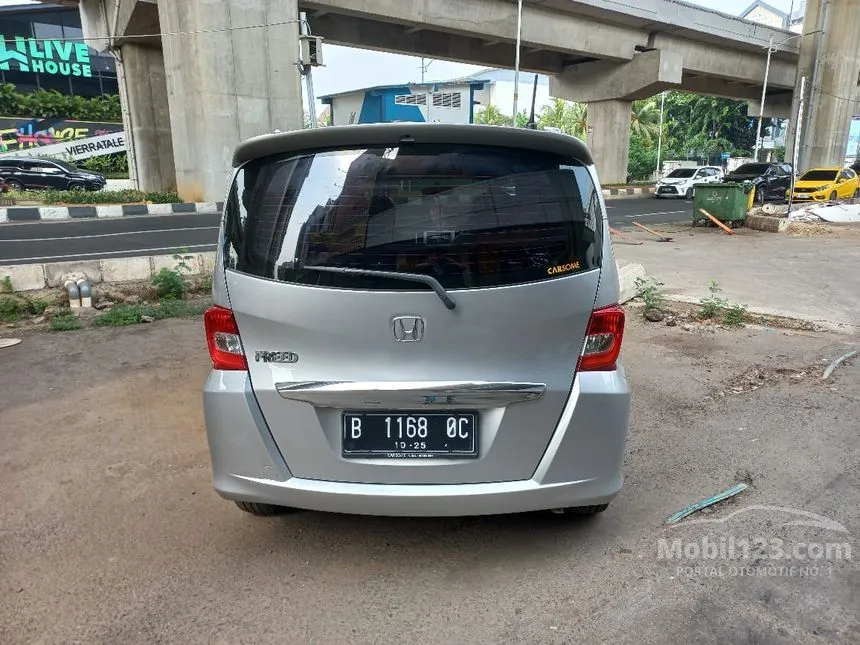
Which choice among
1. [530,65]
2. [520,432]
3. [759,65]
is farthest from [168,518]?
[759,65]

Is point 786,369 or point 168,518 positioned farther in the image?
point 786,369

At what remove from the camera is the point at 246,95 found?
661 inches

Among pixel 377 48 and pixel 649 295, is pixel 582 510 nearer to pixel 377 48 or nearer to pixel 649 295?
pixel 649 295

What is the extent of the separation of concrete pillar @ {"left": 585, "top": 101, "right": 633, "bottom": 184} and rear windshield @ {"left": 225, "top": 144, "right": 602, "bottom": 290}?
2789 cm

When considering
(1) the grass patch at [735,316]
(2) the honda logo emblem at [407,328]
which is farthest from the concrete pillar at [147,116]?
(2) the honda logo emblem at [407,328]

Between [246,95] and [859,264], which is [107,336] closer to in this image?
[859,264]

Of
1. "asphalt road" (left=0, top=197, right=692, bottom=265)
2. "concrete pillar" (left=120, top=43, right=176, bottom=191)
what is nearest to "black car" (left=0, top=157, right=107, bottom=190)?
"concrete pillar" (left=120, top=43, right=176, bottom=191)

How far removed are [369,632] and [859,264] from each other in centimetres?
1089

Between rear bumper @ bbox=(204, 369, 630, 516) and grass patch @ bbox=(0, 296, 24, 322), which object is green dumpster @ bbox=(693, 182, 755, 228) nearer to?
grass patch @ bbox=(0, 296, 24, 322)

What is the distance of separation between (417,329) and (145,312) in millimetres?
5201

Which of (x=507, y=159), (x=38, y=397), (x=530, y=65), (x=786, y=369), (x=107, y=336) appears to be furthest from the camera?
(x=530, y=65)

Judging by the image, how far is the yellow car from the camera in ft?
68.4

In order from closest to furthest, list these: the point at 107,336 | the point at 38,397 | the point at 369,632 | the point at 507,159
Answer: the point at 369,632, the point at 507,159, the point at 38,397, the point at 107,336

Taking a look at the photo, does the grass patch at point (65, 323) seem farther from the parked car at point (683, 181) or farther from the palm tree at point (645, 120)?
the palm tree at point (645, 120)
